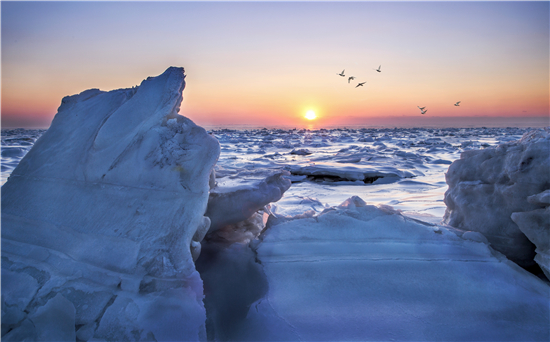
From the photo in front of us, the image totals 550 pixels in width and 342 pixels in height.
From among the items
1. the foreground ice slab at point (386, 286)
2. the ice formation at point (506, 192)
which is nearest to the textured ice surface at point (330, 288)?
the foreground ice slab at point (386, 286)

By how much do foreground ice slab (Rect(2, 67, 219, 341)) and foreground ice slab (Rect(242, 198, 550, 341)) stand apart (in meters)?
0.45

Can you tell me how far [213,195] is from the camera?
211 cm

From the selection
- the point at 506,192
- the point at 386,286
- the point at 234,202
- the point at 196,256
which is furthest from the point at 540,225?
the point at 196,256

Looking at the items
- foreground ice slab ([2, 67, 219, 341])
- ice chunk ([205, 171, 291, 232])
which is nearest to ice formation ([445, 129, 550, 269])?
ice chunk ([205, 171, 291, 232])

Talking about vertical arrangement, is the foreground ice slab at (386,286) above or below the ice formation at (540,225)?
below

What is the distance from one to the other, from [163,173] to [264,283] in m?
0.85

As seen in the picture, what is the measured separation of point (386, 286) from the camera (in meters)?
1.58

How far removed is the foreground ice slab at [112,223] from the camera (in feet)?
4.23

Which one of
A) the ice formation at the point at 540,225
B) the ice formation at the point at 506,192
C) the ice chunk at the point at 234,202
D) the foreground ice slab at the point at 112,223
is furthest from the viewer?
the ice chunk at the point at 234,202

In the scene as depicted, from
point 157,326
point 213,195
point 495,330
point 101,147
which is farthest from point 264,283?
point 101,147

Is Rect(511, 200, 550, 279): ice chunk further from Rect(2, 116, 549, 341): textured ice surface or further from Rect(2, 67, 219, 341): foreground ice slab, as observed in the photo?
Rect(2, 67, 219, 341): foreground ice slab

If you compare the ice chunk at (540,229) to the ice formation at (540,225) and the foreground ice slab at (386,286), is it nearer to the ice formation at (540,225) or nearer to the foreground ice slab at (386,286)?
the ice formation at (540,225)

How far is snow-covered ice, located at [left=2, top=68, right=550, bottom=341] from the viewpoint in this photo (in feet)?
4.36

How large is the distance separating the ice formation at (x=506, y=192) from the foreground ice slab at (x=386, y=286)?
0.61 feet
